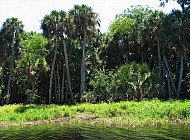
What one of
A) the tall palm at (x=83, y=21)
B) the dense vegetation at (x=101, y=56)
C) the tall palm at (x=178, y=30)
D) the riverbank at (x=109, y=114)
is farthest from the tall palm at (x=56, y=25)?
the tall palm at (x=178, y=30)

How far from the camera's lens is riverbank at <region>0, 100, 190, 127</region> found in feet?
83.2

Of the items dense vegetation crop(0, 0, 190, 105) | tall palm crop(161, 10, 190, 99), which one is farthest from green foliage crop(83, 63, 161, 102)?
tall palm crop(161, 10, 190, 99)

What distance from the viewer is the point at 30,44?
178ft

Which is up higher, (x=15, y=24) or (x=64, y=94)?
(x=15, y=24)

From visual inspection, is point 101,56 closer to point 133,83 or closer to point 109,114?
point 133,83

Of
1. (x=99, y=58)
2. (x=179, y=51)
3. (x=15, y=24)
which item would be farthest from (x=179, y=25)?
(x=15, y=24)

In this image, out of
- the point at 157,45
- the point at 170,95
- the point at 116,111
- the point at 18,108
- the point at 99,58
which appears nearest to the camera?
the point at 116,111

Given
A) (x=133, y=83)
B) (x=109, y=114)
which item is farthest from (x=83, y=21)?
(x=109, y=114)

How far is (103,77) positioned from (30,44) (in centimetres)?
1649

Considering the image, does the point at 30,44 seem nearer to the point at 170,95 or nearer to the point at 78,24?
the point at 78,24

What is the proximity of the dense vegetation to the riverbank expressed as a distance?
7.99 metres

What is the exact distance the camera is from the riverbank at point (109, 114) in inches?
998

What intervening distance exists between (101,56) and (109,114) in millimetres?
23944

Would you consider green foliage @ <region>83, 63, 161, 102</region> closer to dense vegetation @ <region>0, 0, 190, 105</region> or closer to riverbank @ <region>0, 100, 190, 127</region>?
dense vegetation @ <region>0, 0, 190, 105</region>
